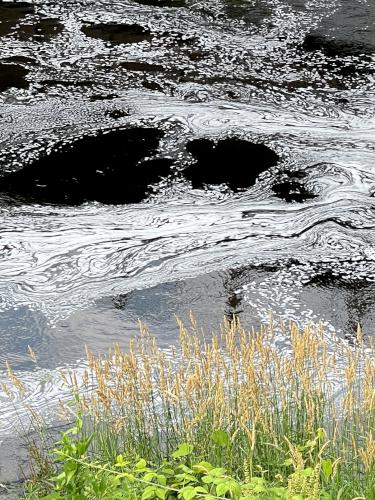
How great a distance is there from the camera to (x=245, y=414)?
2982mm

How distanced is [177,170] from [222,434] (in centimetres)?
356

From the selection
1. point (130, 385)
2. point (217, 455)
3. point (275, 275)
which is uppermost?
point (130, 385)

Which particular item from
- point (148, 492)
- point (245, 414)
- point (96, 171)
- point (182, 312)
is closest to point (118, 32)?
point (96, 171)

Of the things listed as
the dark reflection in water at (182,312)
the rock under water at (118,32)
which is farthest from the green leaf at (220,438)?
the rock under water at (118,32)

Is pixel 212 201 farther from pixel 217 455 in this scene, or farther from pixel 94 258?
pixel 217 455

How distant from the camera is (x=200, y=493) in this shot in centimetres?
290

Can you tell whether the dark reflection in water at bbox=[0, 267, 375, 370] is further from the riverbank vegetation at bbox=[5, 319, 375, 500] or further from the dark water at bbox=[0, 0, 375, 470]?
the riverbank vegetation at bbox=[5, 319, 375, 500]

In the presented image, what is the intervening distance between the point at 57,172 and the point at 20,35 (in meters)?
2.97

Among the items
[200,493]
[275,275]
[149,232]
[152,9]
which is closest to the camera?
[200,493]

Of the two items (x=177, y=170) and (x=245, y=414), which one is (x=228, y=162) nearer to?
(x=177, y=170)

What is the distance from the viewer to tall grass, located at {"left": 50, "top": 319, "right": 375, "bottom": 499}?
2996 mm

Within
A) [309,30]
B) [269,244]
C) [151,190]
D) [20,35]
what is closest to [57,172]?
[151,190]

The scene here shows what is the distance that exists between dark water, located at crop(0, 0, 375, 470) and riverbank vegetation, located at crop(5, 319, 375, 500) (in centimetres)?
76

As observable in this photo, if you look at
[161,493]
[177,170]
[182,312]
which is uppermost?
[161,493]
